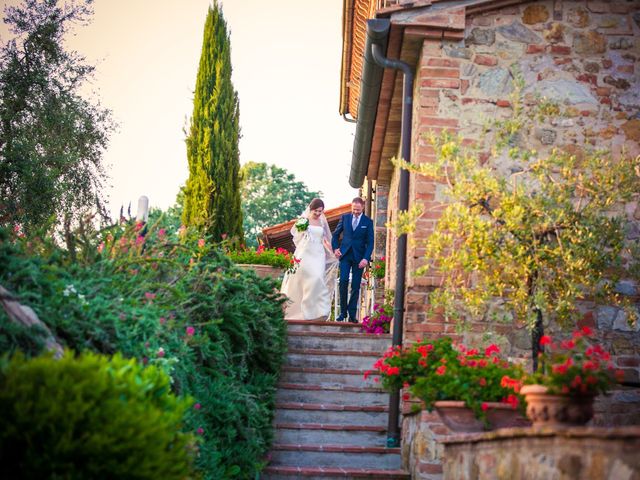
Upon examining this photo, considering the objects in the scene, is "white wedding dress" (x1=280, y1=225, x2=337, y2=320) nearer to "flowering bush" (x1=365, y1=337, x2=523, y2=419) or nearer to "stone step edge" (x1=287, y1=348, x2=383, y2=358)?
A: "stone step edge" (x1=287, y1=348, x2=383, y2=358)

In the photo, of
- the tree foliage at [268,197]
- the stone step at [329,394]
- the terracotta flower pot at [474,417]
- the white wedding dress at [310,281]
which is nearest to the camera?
the terracotta flower pot at [474,417]

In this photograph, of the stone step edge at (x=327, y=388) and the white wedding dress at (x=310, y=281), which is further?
the white wedding dress at (x=310, y=281)

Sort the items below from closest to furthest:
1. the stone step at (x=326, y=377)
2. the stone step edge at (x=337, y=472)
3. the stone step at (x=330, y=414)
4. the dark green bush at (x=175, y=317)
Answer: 1. the dark green bush at (x=175, y=317)
2. the stone step edge at (x=337, y=472)
3. the stone step at (x=330, y=414)
4. the stone step at (x=326, y=377)

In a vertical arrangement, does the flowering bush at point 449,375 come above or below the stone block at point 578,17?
→ below

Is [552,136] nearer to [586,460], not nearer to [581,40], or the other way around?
[581,40]

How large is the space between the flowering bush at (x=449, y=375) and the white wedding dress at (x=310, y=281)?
5.49m

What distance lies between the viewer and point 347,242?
12.4 metres

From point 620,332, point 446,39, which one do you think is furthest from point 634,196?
point 446,39

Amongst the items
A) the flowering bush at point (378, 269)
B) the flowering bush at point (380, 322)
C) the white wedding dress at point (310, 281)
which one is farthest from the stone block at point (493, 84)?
the flowering bush at point (378, 269)

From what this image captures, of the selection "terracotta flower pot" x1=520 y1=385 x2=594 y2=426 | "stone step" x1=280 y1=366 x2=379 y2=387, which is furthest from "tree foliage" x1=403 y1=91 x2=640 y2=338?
"stone step" x1=280 y1=366 x2=379 y2=387

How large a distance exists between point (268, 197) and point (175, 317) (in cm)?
4782

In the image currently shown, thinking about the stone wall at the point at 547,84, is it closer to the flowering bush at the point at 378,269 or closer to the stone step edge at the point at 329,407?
the stone step edge at the point at 329,407

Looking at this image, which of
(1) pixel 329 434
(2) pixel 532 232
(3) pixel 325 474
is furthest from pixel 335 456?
(2) pixel 532 232

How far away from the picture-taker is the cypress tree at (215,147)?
14.5m
